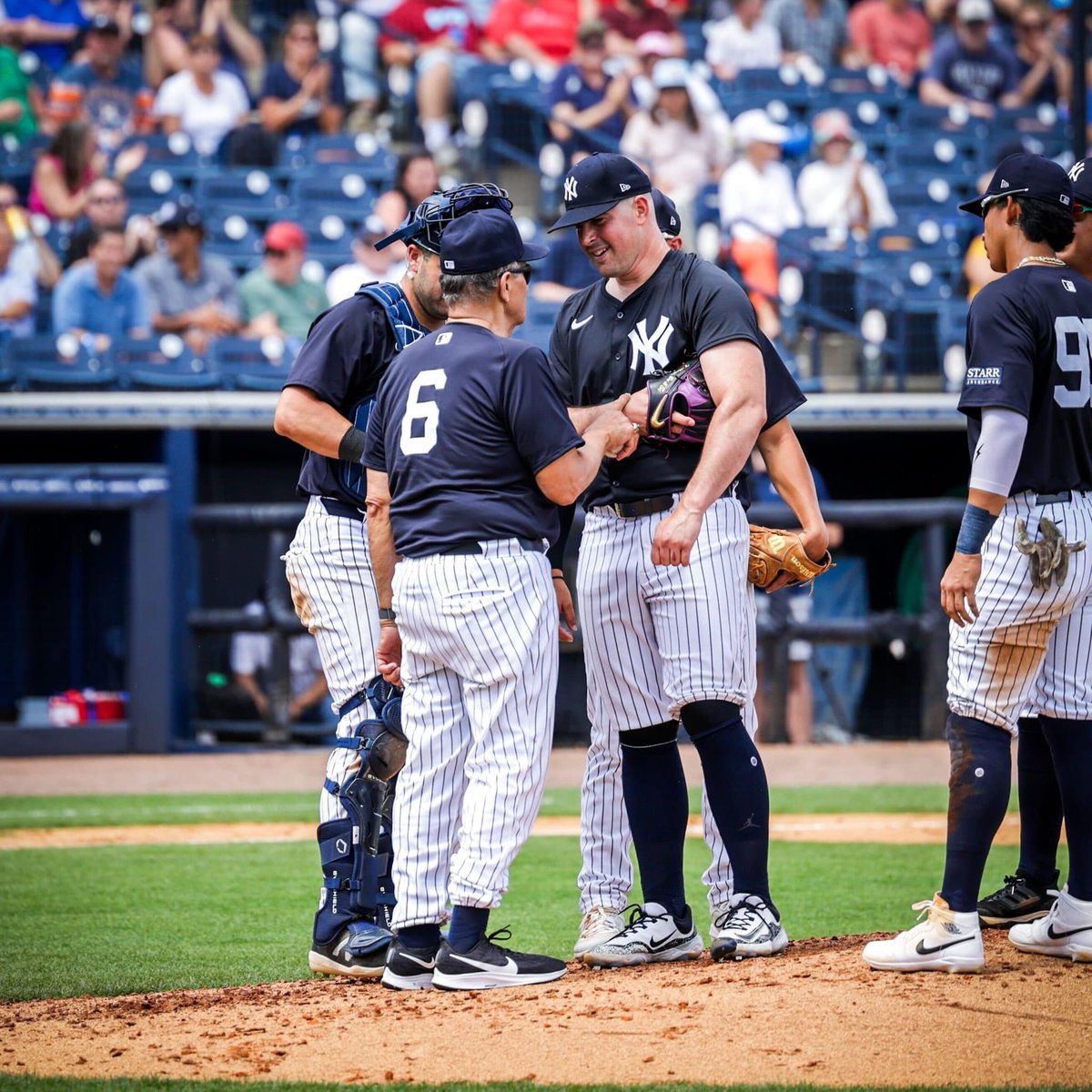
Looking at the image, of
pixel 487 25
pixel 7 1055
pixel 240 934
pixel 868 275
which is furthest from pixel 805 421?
pixel 7 1055

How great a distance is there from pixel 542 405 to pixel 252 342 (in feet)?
23.1

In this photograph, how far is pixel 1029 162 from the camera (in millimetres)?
3781

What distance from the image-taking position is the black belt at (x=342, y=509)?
13.8 feet

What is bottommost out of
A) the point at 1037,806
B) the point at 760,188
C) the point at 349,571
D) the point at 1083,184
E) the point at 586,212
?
the point at 1037,806

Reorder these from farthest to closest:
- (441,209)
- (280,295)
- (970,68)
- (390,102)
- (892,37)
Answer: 1. (892,37)
2. (970,68)
3. (390,102)
4. (280,295)
5. (441,209)

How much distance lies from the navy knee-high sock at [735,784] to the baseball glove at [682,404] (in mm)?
667

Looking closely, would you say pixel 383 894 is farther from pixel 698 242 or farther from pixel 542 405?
pixel 698 242

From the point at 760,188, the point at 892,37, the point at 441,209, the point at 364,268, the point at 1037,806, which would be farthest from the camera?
the point at 892,37

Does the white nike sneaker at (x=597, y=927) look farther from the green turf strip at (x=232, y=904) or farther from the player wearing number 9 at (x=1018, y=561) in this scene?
the player wearing number 9 at (x=1018, y=561)

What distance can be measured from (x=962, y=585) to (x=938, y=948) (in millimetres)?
852

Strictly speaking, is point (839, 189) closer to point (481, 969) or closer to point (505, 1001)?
point (481, 969)

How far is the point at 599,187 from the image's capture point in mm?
3906

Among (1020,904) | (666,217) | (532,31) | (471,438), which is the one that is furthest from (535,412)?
(532,31)

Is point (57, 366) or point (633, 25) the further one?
point (633, 25)
